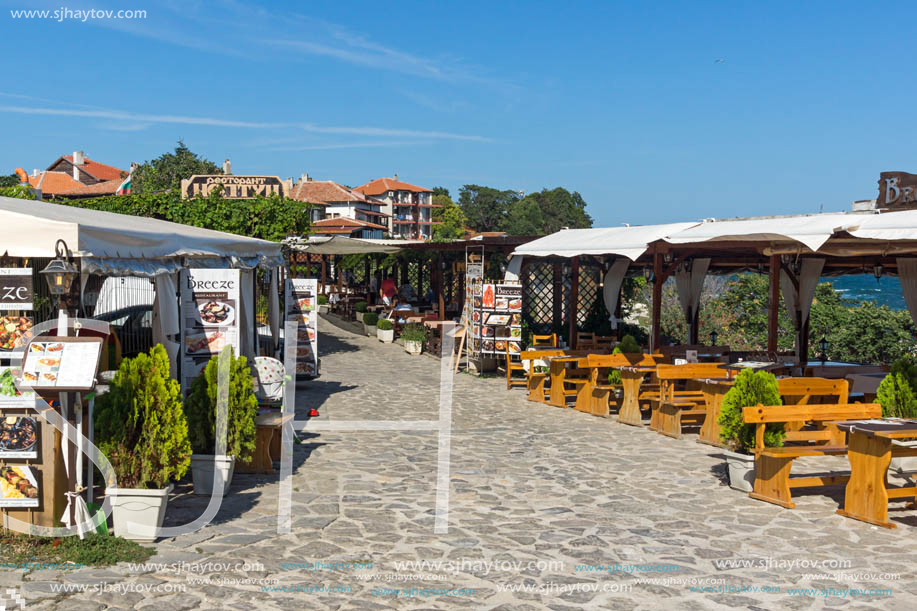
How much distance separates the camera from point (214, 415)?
22.3 feet

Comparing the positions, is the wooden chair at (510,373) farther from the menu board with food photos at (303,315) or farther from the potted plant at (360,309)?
the potted plant at (360,309)

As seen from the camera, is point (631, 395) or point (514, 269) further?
point (514, 269)

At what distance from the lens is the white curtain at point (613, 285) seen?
15833 mm

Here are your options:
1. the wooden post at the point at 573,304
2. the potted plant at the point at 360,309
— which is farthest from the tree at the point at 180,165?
the wooden post at the point at 573,304

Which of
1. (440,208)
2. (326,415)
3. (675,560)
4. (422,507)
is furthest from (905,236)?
(440,208)

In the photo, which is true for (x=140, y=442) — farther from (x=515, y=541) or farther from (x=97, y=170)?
(x=97, y=170)

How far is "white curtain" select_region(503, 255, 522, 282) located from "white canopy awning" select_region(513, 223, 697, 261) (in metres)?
0.33

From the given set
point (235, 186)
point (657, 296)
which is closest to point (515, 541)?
point (657, 296)

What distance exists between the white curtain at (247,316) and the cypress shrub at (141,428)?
517 centimetres

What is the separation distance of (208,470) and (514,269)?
9.08 m

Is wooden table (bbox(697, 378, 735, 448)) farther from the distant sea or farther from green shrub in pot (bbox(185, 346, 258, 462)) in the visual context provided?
the distant sea

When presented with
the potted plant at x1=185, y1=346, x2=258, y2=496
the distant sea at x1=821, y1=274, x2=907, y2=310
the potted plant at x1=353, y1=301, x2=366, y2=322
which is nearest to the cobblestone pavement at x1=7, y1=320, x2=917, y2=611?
the potted plant at x1=185, y1=346, x2=258, y2=496

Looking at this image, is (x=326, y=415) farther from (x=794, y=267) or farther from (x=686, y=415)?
(x=794, y=267)

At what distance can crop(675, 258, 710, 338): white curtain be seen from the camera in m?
15.2
